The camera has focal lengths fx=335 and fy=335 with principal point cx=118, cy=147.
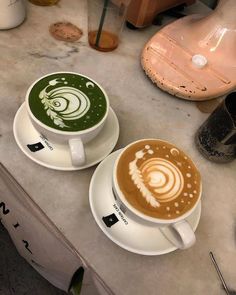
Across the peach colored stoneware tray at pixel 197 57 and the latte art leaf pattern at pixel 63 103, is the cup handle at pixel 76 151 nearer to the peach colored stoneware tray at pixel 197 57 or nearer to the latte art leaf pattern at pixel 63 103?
the latte art leaf pattern at pixel 63 103

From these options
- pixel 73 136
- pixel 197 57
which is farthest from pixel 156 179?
pixel 197 57

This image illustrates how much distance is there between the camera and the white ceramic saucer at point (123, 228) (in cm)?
39

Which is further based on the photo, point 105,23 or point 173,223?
point 105,23

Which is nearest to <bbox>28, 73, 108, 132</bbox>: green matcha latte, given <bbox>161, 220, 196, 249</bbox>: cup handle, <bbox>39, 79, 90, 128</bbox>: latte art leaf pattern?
<bbox>39, 79, 90, 128</bbox>: latte art leaf pattern

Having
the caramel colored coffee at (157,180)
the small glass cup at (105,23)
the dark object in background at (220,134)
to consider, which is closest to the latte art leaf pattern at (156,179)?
→ the caramel colored coffee at (157,180)

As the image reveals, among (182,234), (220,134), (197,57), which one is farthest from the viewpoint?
(197,57)

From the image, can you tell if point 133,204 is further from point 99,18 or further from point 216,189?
point 99,18

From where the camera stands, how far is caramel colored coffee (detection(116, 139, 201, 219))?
0.37 meters

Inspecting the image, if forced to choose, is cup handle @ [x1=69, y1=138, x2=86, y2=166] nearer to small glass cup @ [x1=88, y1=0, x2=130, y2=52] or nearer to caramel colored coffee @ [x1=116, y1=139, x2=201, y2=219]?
→ caramel colored coffee @ [x1=116, y1=139, x2=201, y2=219]

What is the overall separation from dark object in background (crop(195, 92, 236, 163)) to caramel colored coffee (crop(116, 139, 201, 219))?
0.09 meters

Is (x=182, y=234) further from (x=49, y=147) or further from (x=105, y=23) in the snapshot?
(x=105, y=23)

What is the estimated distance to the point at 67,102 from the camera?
43 cm

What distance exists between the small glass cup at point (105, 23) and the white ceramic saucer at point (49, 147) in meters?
0.22

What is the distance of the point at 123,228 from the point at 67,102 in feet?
0.57
